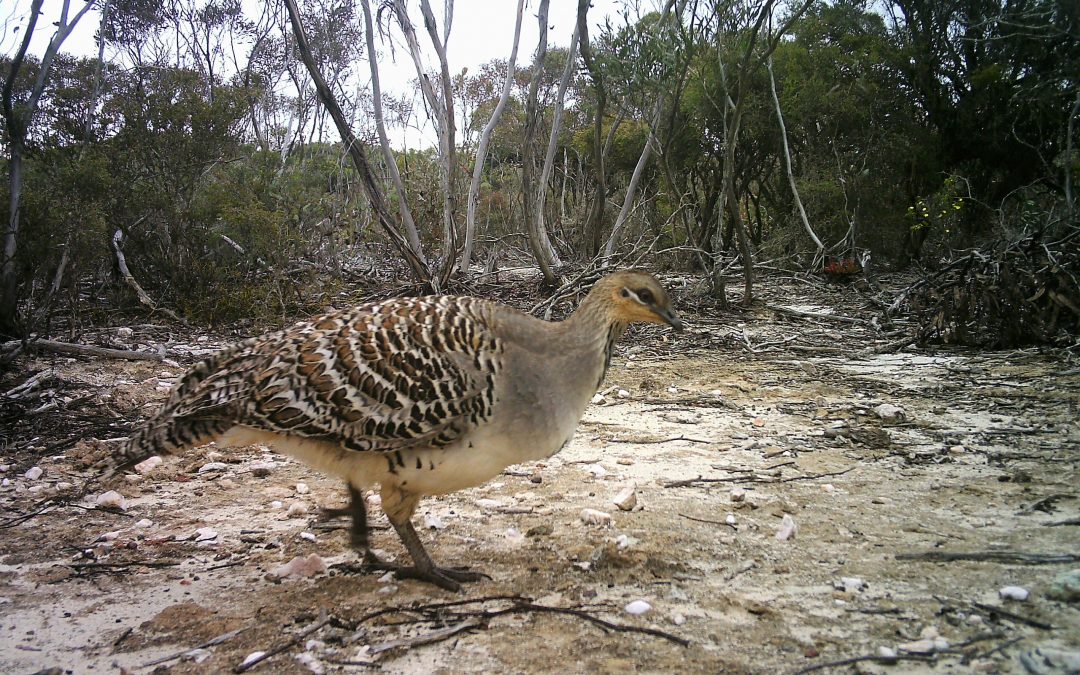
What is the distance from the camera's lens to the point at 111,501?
430 centimetres

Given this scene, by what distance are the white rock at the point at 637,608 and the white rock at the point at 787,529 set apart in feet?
Result: 3.34

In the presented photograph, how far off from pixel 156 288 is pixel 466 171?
32.3ft

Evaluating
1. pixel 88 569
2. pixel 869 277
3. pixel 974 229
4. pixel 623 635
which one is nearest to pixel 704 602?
pixel 623 635

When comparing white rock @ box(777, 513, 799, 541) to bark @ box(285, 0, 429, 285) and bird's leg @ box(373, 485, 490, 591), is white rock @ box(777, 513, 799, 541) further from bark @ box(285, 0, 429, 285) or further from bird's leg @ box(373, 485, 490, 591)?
bark @ box(285, 0, 429, 285)

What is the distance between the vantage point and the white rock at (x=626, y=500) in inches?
164

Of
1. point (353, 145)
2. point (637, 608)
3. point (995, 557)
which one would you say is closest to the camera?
point (637, 608)

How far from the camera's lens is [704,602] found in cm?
307

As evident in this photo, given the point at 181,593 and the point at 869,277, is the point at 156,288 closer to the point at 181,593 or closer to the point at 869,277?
the point at 181,593

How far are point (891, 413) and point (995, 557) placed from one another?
2.73m

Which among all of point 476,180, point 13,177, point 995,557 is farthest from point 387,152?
point 995,557

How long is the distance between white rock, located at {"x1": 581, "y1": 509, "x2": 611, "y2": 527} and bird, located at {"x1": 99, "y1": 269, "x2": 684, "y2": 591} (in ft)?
2.65

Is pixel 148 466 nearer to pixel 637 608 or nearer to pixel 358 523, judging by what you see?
pixel 358 523

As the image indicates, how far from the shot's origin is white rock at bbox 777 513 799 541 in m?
3.70

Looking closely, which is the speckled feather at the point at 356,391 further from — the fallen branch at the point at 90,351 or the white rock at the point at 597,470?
the fallen branch at the point at 90,351
